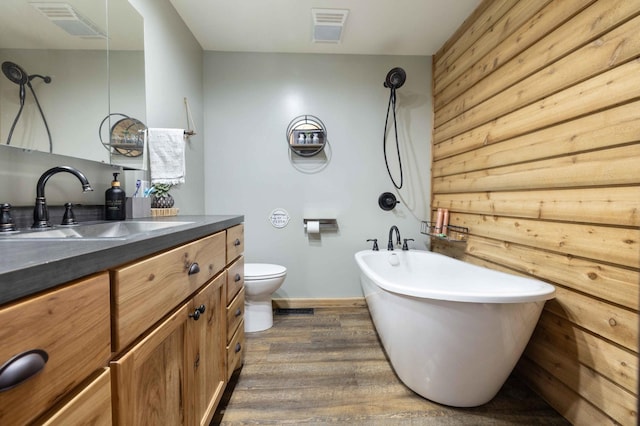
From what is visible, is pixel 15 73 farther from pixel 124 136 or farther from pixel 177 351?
pixel 177 351

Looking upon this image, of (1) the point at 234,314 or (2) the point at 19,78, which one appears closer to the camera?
(2) the point at 19,78

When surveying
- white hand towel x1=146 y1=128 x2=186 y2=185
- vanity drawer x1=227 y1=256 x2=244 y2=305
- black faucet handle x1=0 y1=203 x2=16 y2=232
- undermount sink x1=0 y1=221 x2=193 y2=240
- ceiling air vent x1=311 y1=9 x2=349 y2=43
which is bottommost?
vanity drawer x1=227 y1=256 x2=244 y2=305

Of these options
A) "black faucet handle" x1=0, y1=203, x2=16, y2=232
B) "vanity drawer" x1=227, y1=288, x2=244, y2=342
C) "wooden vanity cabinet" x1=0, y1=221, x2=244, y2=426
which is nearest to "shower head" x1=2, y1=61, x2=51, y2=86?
"black faucet handle" x1=0, y1=203, x2=16, y2=232

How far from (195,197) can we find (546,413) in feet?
8.69

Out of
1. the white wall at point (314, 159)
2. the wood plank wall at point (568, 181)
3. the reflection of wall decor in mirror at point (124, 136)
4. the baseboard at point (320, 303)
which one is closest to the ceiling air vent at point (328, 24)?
the white wall at point (314, 159)

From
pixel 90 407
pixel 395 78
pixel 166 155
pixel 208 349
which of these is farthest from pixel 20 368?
pixel 395 78

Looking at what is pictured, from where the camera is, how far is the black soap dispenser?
1343 millimetres

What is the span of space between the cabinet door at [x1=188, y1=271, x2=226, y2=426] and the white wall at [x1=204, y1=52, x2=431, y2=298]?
1.35m

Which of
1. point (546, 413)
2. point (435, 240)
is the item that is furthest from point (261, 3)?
point (546, 413)

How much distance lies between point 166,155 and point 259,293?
1.14 meters

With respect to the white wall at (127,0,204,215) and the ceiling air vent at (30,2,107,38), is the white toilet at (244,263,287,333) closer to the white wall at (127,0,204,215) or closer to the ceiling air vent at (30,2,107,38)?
the white wall at (127,0,204,215)

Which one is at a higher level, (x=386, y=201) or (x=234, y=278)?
(x=386, y=201)

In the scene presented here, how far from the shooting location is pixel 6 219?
90 centimetres

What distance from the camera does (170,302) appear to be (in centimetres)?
81
